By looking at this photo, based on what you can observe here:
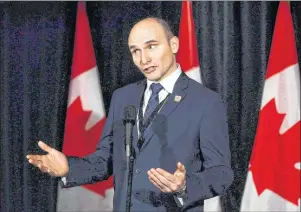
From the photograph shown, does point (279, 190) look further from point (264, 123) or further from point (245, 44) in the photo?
point (245, 44)

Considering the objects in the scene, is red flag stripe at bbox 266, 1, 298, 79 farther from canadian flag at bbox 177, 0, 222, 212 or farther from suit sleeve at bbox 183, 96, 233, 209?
suit sleeve at bbox 183, 96, 233, 209

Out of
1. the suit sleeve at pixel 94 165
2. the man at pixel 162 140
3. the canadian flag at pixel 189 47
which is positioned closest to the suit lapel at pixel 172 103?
the man at pixel 162 140

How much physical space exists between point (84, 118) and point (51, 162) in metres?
1.73

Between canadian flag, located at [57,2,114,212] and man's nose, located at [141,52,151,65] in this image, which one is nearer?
man's nose, located at [141,52,151,65]

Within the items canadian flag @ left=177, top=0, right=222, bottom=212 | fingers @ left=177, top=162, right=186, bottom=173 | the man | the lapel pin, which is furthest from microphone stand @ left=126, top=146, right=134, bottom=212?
canadian flag @ left=177, top=0, right=222, bottom=212

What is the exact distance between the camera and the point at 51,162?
1801 mm

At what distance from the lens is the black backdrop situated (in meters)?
3.50

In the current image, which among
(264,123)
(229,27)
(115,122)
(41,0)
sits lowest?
(115,122)

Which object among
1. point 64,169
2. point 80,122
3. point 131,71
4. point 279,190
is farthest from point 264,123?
point 64,169

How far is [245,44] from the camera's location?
11.4 feet

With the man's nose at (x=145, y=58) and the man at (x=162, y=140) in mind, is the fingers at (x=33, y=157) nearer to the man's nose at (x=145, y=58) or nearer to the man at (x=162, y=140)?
the man at (x=162, y=140)

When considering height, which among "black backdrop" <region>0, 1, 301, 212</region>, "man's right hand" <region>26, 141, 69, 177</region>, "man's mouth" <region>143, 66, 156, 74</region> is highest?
"black backdrop" <region>0, 1, 301, 212</region>

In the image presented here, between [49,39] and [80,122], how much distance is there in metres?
0.59

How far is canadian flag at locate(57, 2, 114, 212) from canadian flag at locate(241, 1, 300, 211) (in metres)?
0.95
